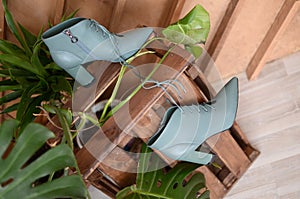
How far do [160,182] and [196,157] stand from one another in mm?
224

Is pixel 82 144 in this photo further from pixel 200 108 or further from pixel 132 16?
pixel 132 16

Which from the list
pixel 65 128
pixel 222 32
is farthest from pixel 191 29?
pixel 222 32

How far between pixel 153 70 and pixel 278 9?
0.88 meters

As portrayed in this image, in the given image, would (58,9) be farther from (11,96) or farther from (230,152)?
(230,152)

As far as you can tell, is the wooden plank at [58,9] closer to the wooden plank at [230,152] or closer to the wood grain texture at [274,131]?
the wooden plank at [230,152]

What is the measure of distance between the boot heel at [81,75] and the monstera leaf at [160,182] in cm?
31

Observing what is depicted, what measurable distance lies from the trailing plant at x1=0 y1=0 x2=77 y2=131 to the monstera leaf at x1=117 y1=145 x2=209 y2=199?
35 cm

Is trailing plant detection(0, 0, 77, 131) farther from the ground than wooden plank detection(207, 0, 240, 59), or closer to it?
closer to it

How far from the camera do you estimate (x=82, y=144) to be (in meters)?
1.63

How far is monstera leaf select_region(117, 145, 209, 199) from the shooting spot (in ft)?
5.57

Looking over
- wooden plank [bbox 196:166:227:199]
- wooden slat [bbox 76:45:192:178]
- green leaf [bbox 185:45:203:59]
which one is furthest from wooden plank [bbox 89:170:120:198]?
green leaf [bbox 185:45:203:59]

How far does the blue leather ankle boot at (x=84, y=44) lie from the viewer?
57.3 inches

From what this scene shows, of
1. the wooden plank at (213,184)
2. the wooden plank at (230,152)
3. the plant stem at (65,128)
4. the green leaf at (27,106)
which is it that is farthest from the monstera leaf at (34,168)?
the wooden plank at (213,184)

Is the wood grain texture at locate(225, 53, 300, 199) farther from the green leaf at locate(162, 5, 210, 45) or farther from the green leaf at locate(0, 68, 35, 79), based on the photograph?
the green leaf at locate(0, 68, 35, 79)
